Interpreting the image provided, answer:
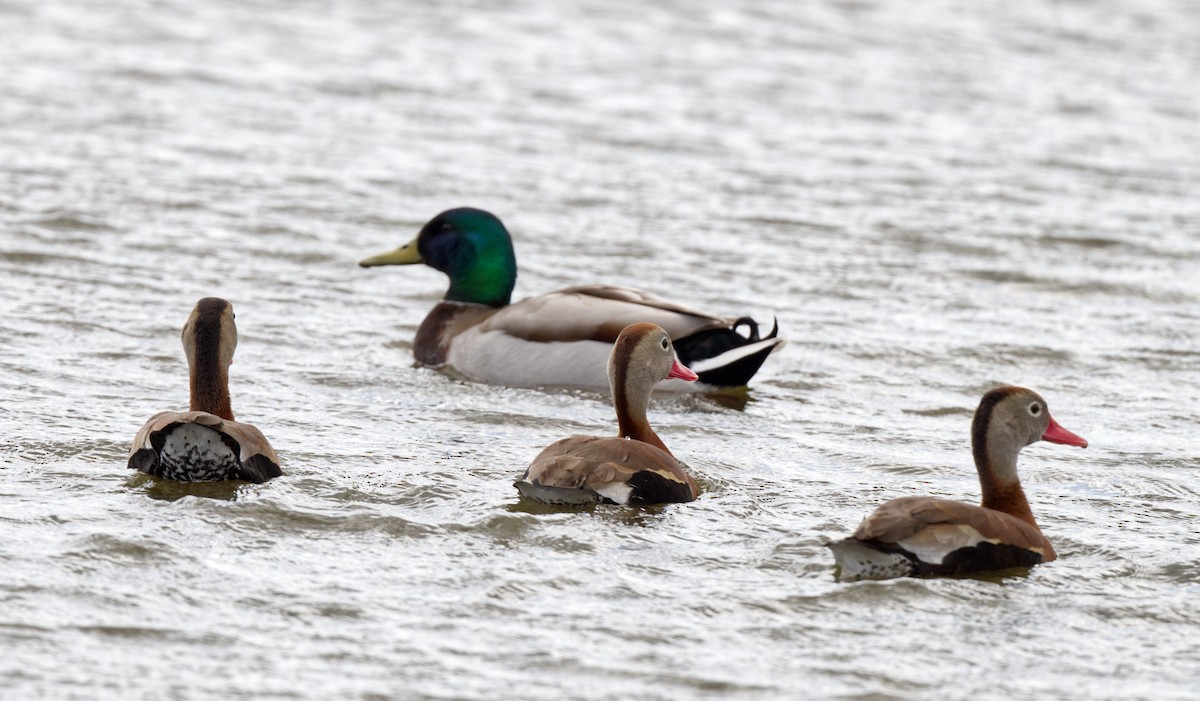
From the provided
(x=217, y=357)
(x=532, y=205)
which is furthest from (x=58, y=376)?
(x=532, y=205)

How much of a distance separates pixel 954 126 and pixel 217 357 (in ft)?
43.2

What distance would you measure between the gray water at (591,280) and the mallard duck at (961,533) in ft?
0.32

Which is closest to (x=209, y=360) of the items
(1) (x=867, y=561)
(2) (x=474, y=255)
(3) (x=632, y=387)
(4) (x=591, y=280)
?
(3) (x=632, y=387)

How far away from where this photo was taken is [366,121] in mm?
18781

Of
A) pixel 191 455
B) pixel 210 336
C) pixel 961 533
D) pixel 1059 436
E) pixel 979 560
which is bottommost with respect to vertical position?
pixel 979 560

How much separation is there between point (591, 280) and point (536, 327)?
2654 mm

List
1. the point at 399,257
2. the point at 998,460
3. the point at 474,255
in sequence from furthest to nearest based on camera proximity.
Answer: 1. the point at 399,257
2. the point at 474,255
3. the point at 998,460

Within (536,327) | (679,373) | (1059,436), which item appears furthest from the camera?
(536,327)

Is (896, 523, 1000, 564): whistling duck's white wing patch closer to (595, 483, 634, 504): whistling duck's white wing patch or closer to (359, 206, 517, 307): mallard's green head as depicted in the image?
(595, 483, 634, 504): whistling duck's white wing patch

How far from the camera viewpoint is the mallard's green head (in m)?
12.1

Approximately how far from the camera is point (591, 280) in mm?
13789

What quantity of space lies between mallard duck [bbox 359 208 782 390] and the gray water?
210 mm

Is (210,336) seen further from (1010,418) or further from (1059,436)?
(1059,436)

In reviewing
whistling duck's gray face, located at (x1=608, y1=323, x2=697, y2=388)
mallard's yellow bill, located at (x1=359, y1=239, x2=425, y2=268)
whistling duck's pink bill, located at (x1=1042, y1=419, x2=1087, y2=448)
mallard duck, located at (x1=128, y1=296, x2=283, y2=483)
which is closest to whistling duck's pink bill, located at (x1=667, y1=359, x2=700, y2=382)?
whistling duck's gray face, located at (x1=608, y1=323, x2=697, y2=388)
